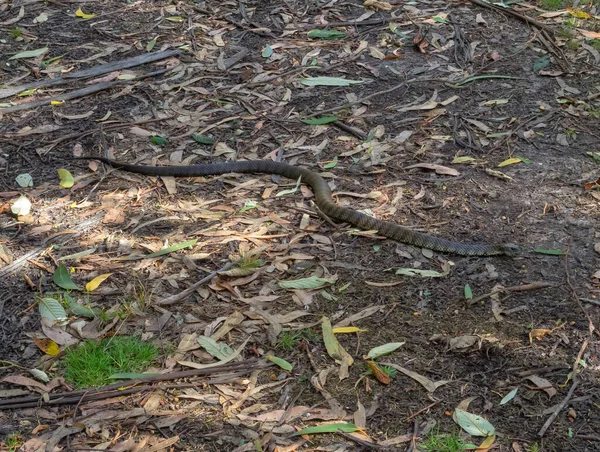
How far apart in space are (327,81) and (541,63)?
2.53 metres

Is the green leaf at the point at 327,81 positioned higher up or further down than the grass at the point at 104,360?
further down

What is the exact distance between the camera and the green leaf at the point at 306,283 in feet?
17.4

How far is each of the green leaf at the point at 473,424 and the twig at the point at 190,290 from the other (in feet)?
→ 6.81

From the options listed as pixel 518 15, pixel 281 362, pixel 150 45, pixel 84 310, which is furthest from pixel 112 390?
pixel 518 15

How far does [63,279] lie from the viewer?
5.31 m

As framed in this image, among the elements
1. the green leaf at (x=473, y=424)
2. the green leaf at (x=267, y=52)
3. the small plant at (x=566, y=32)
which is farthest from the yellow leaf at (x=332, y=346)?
the small plant at (x=566, y=32)

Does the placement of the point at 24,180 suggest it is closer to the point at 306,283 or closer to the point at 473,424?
the point at 306,283

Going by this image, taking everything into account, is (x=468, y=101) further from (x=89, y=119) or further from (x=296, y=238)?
(x=89, y=119)

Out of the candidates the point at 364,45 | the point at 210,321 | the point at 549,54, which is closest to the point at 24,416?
the point at 210,321

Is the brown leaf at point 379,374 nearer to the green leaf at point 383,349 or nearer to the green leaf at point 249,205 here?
the green leaf at point 383,349

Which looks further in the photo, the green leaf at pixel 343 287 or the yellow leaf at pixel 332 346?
the green leaf at pixel 343 287

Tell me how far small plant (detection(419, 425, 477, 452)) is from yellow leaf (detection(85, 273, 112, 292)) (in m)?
2.65

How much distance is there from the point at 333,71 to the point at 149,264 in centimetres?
376

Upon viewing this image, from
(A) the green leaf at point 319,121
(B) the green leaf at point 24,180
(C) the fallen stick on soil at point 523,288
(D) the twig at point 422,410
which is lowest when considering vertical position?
(C) the fallen stick on soil at point 523,288
